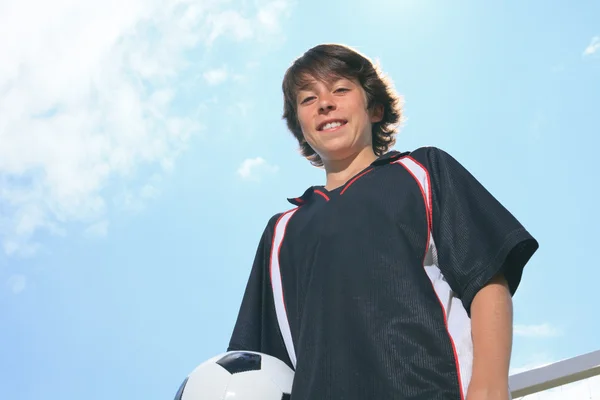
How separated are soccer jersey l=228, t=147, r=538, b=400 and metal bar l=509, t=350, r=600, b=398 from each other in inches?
78.4

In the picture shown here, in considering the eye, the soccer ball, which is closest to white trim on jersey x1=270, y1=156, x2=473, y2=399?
the soccer ball

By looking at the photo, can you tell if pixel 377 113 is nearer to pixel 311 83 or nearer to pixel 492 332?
pixel 311 83

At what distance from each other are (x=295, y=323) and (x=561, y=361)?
2.06 m

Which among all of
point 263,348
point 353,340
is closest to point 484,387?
point 353,340

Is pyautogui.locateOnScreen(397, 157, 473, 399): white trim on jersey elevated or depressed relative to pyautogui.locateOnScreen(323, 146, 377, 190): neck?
depressed

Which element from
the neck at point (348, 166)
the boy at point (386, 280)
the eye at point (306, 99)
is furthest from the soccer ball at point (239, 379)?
the eye at point (306, 99)

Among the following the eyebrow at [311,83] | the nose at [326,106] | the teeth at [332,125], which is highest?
the eyebrow at [311,83]

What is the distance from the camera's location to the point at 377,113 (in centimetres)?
265

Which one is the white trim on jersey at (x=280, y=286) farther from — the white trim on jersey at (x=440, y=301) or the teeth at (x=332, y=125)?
the teeth at (x=332, y=125)

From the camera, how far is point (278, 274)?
7.89 ft

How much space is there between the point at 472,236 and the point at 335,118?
0.71 metres

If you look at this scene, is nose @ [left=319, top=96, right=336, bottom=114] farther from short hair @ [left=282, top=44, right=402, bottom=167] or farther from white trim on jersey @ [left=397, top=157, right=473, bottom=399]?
white trim on jersey @ [left=397, top=157, right=473, bottom=399]

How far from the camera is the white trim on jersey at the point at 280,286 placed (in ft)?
7.50

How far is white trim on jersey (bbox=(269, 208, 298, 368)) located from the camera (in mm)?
2287
